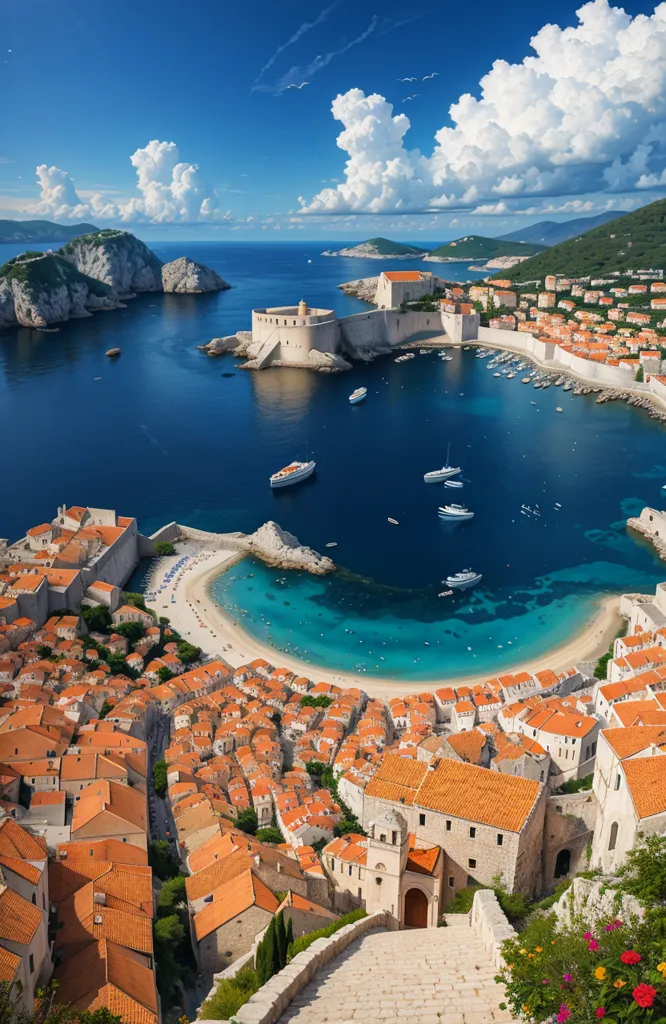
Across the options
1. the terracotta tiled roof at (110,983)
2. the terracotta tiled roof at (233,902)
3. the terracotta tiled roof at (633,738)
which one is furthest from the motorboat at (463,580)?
the terracotta tiled roof at (110,983)

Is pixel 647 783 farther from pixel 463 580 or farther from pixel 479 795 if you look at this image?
pixel 463 580

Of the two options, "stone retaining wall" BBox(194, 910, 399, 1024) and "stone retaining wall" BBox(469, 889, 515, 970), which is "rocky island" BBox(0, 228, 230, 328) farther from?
"stone retaining wall" BBox(469, 889, 515, 970)

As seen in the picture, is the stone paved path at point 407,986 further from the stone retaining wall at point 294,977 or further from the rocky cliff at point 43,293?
the rocky cliff at point 43,293

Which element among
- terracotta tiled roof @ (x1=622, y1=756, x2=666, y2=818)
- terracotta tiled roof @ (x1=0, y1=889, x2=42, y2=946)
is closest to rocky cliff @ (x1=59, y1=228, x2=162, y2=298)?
terracotta tiled roof @ (x1=0, y1=889, x2=42, y2=946)

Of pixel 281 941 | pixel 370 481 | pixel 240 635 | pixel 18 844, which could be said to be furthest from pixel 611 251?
pixel 281 941

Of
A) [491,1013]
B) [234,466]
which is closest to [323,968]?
[491,1013]

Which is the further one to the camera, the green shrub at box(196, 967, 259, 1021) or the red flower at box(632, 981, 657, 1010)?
the green shrub at box(196, 967, 259, 1021)
